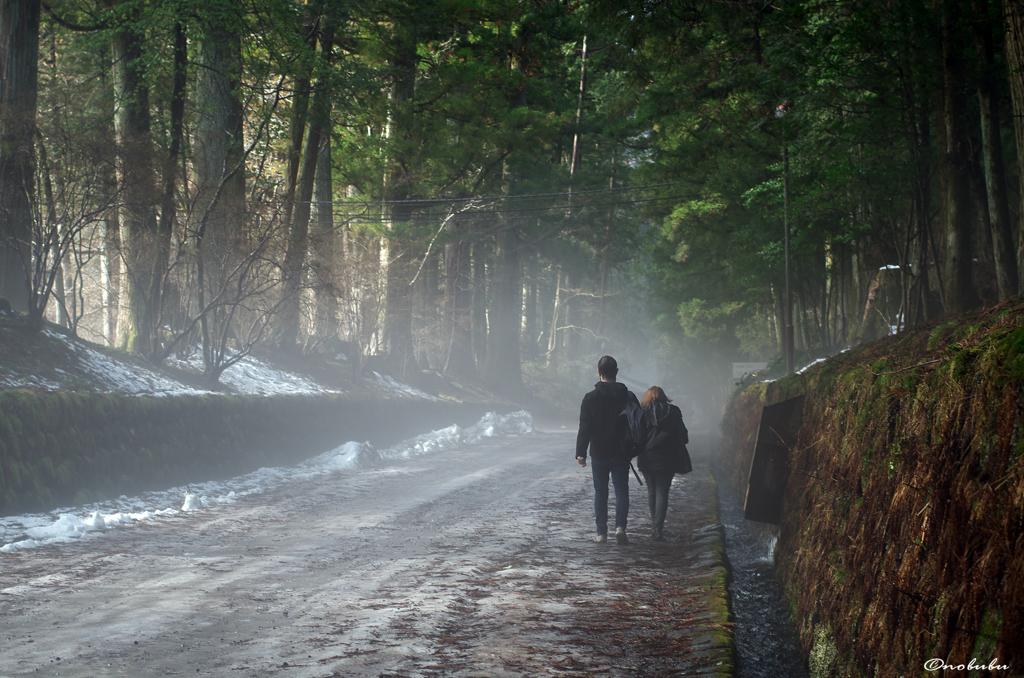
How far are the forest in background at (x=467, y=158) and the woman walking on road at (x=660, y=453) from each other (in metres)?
4.37

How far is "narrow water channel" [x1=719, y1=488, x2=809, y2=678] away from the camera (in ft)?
17.2

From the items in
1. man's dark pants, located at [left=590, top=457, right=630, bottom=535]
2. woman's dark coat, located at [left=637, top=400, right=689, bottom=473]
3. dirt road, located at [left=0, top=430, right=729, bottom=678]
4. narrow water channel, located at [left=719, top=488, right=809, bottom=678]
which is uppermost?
woman's dark coat, located at [left=637, top=400, right=689, bottom=473]

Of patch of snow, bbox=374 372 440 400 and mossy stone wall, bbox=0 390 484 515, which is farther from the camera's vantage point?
patch of snow, bbox=374 372 440 400

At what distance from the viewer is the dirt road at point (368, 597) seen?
4.55m

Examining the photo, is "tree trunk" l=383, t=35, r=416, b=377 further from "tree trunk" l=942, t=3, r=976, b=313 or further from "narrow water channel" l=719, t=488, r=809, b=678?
"narrow water channel" l=719, t=488, r=809, b=678

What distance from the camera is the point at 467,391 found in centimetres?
3294

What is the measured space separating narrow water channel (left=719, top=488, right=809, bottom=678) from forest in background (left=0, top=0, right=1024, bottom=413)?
4.64 meters

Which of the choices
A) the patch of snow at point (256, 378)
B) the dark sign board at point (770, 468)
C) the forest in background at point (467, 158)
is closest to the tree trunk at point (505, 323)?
the forest in background at point (467, 158)

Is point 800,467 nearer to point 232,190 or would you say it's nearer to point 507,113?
point 232,190

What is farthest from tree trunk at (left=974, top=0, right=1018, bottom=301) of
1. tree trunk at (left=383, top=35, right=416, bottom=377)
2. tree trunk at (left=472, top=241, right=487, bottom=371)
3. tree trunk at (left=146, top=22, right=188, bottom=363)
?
tree trunk at (left=472, top=241, right=487, bottom=371)

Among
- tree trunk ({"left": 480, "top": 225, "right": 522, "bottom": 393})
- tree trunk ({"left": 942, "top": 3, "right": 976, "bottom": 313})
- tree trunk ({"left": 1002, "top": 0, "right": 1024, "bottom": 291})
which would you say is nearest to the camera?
tree trunk ({"left": 1002, "top": 0, "right": 1024, "bottom": 291})

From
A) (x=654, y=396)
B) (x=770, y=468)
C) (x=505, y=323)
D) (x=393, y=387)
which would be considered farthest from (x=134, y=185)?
(x=505, y=323)

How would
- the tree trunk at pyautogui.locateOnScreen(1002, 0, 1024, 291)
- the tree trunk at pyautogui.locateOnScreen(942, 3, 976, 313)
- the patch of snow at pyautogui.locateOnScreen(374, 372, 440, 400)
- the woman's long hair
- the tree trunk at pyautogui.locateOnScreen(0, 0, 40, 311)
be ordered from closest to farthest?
the tree trunk at pyautogui.locateOnScreen(1002, 0, 1024, 291) < the woman's long hair < the tree trunk at pyautogui.locateOnScreen(0, 0, 40, 311) < the tree trunk at pyautogui.locateOnScreen(942, 3, 976, 313) < the patch of snow at pyautogui.locateOnScreen(374, 372, 440, 400)

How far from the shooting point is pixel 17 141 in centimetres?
1101
